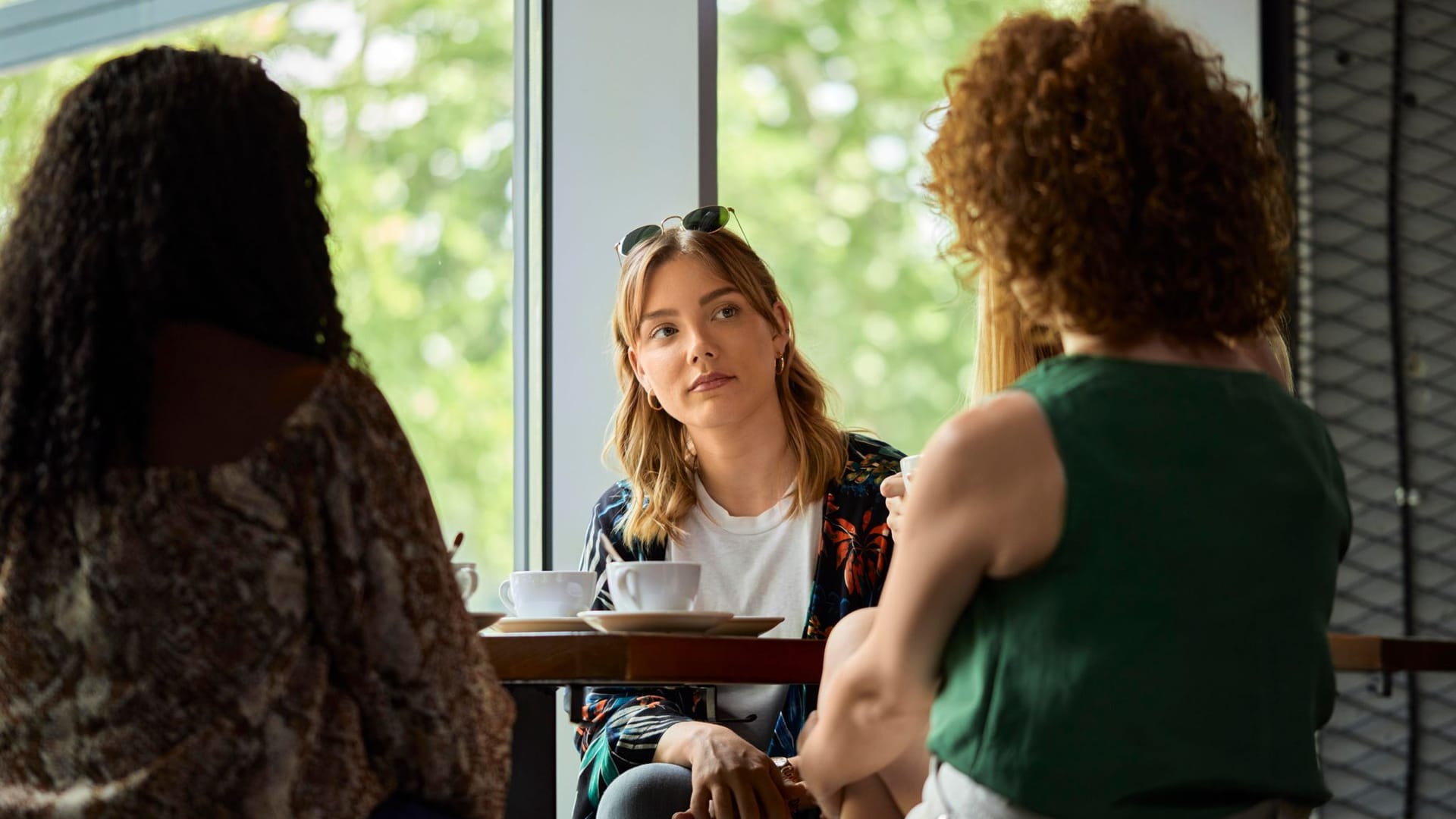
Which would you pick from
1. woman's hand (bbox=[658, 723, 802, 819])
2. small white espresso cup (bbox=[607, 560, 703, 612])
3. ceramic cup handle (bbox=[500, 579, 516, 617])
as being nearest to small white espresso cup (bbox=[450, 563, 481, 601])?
ceramic cup handle (bbox=[500, 579, 516, 617])

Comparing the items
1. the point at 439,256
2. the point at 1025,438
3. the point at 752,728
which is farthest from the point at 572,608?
the point at 439,256

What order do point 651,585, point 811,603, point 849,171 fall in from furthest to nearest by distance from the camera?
point 849,171, point 811,603, point 651,585

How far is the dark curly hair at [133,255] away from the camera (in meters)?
1.04

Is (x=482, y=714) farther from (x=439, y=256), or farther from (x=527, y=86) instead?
(x=439, y=256)

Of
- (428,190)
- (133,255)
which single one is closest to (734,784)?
(133,255)

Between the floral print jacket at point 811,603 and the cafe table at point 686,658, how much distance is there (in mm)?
460

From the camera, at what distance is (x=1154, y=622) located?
97 cm

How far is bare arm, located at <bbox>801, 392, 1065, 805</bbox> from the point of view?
98 cm

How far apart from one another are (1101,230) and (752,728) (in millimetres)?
1184

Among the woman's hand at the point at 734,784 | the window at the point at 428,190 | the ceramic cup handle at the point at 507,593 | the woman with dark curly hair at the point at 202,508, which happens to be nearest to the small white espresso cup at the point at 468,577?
the ceramic cup handle at the point at 507,593

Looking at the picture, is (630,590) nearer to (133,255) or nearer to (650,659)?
(650,659)

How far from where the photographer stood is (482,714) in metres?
1.12

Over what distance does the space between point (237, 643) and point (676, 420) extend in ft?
4.79

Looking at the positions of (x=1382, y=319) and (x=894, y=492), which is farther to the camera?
(x=1382, y=319)
